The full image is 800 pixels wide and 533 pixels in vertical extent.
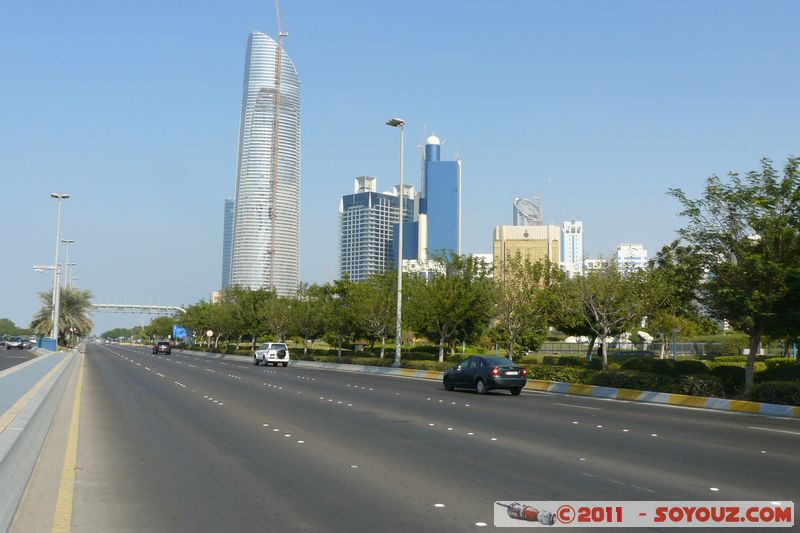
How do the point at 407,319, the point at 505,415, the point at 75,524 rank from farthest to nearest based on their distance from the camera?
1. the point at 407,319
2. the point at 505,415
3. the point at 75,524

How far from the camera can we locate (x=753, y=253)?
23.6m

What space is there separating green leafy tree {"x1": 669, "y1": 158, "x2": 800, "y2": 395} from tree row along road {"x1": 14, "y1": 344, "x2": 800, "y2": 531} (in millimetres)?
4786

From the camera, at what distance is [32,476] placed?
9.57m

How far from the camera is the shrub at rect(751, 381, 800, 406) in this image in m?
21.2

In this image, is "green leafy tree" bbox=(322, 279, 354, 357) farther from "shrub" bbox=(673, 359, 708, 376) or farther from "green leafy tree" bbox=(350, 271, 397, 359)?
"shrub" bbox=(673, 359, 708, 376)

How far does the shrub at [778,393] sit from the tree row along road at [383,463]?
2549 millimetres

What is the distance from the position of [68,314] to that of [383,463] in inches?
3406

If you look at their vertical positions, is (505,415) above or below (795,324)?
below

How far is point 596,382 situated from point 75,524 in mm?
24955

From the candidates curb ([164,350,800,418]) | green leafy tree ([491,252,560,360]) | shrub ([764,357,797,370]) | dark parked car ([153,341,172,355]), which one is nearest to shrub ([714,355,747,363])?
shrub ([764,357,797,370])

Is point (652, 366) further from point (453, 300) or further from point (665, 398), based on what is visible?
point (665, 398)

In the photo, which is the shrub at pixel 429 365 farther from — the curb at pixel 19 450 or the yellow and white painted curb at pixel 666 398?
the curb at pixel 19 450

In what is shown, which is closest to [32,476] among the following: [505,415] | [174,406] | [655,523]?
[655,523]

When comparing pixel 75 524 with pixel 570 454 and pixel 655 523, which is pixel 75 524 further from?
pixel 570 454
